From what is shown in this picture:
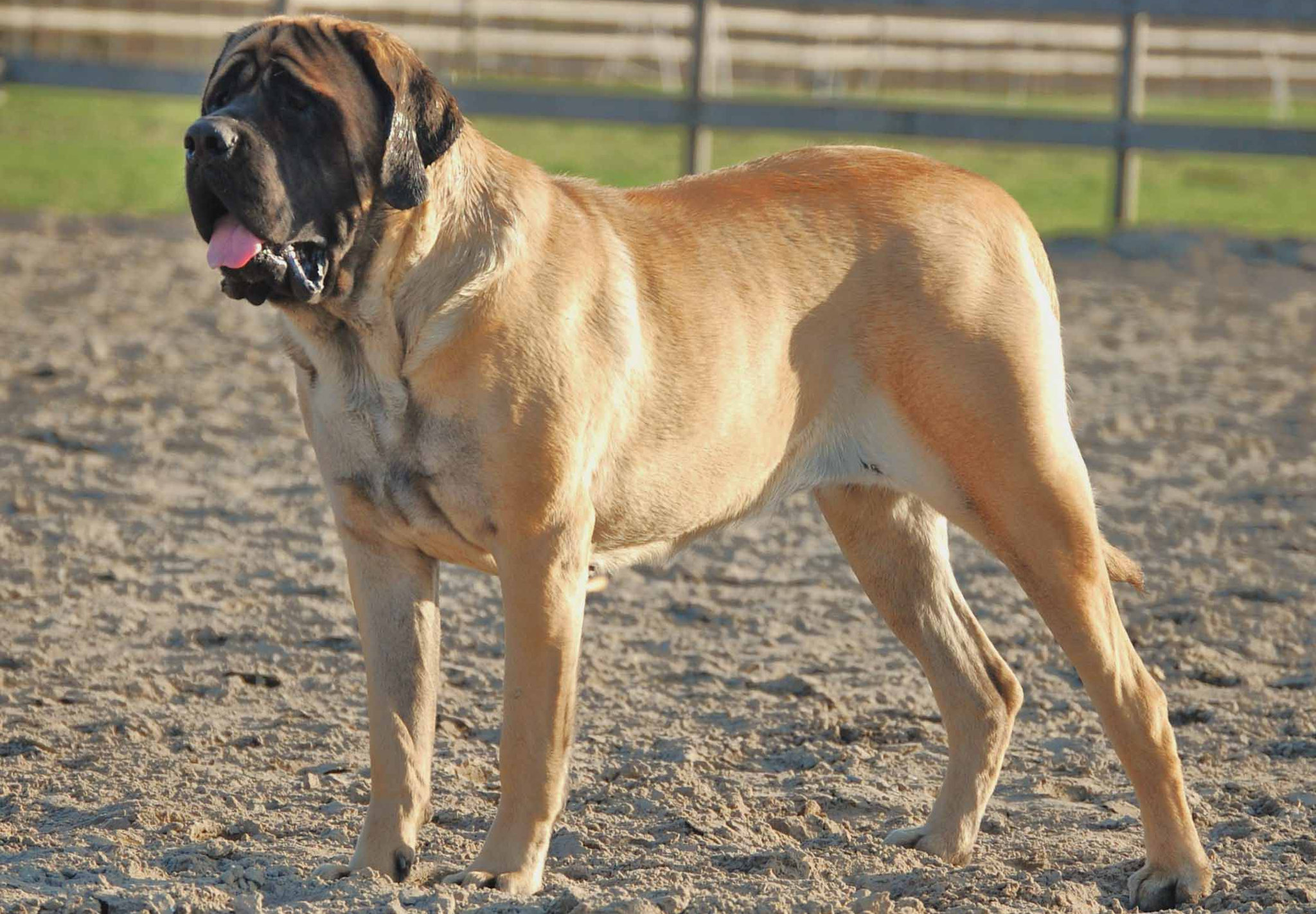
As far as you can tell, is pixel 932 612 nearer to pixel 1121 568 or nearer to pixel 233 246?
pixel 1121 568

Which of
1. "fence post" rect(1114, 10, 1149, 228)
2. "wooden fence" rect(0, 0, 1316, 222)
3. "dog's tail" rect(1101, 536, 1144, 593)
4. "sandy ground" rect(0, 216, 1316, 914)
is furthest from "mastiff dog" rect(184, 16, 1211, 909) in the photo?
"fence post" rect(1114, 10, 1149, 228)

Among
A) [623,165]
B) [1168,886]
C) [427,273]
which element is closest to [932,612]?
[1168,886]

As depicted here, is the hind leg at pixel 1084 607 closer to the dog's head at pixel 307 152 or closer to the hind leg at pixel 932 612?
the hind leg at pixel 932 612

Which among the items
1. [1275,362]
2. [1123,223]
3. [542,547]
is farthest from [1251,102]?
[542,547]

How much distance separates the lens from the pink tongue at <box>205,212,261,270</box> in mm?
3260

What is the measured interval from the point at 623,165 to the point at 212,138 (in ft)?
48.5

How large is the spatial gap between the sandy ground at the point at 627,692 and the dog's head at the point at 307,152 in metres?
Result: 1.26

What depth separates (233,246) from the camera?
10.7 ft

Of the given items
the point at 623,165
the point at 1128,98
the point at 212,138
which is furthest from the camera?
the point at 623,165

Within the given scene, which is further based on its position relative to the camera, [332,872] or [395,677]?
[395,677]

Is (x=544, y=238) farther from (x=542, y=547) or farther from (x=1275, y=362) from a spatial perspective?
(x=1275, y=362)

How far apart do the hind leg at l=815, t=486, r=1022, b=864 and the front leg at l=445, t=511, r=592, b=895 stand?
3.12 feet

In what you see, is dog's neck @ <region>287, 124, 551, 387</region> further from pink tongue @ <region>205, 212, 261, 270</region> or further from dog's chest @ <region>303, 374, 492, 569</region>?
pink tongue @ <region>205, 212, 261, 270</region>

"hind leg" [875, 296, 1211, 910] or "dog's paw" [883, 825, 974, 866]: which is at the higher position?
"hind leg" [875, 296, 1211, 910]
